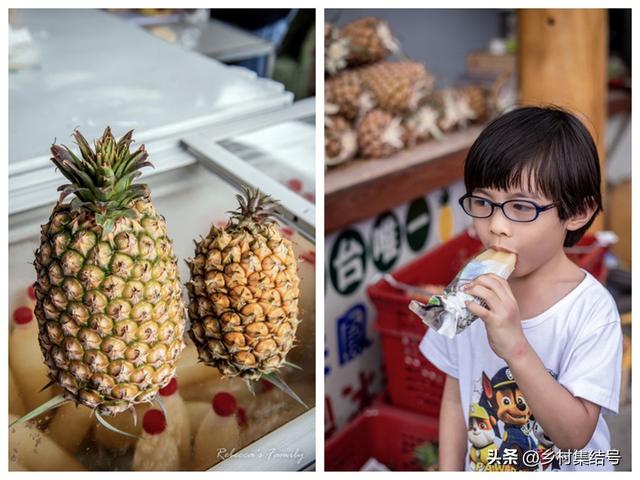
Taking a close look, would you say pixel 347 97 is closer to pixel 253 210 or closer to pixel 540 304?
pixel 253 210

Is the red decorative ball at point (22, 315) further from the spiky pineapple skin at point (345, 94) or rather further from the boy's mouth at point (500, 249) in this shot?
the spiky pineapple skin at point (345, 94)

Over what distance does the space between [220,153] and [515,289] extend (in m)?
0.84

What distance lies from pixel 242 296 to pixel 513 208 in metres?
0.59

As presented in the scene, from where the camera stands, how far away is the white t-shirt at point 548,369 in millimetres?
1616

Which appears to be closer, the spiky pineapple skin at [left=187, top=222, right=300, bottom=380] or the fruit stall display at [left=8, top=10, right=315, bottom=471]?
the fruit stall display at [left=8, top=10, right=315, bottom=471]

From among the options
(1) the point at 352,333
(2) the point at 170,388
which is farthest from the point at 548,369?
(1) the point at 352,333

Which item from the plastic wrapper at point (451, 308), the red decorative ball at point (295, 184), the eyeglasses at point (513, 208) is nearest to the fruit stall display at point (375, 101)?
the red decorative ball at point (295, 184)

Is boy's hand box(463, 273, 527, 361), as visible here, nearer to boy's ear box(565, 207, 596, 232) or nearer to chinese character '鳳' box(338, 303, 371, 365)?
boy's ear box(565, 207, 596, 232)

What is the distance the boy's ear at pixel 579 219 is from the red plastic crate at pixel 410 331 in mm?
959

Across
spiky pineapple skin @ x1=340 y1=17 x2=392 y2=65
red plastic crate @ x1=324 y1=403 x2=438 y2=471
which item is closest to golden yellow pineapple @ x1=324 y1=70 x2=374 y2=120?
spiky pineapple skin @ x1=340 y1=17 x2=392 y2=65

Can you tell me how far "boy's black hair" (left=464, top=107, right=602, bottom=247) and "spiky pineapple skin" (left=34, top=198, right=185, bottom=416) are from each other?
2.25 feet

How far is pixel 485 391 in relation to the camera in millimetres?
1756

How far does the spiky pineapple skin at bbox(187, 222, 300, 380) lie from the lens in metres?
1.65
